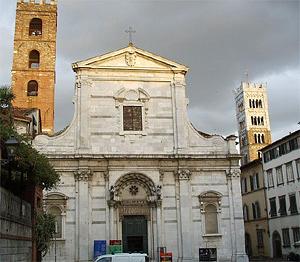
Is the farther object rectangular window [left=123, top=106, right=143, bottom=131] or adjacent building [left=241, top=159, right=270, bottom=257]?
adjacent building [left=241, top=159, right=270, bottom=257]

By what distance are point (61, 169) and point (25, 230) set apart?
39.8ft

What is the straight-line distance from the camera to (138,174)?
29.7 metres

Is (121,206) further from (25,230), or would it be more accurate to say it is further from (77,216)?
(25,230)

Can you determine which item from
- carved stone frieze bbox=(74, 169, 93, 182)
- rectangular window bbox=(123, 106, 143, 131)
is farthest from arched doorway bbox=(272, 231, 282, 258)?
carved stone frieze bbox=(74, 169, 93, 182)

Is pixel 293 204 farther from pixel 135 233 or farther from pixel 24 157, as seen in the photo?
pixel 24 157

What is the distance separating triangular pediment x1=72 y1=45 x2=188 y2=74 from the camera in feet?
104

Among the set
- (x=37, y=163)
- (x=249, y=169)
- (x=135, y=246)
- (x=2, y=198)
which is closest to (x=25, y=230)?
(x=37, y=163)

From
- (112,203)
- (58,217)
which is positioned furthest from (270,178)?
(58,217)

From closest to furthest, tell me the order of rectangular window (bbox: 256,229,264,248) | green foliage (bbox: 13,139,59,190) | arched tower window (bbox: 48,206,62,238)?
green foliage (bbox: 13,139,59,190) → arched tower window (bbox: 48,206,62,238) → rectangular window (bbox: 256,229,264,248)

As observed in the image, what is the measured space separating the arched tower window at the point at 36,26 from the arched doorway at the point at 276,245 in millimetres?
30742

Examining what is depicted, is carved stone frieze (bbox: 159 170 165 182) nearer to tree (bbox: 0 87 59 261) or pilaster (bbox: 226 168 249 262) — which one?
pilaster (bbox: 226 168 249 262)

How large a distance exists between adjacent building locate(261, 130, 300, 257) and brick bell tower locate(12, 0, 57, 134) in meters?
21.4

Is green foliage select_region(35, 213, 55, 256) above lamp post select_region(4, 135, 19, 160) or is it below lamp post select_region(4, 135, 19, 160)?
below

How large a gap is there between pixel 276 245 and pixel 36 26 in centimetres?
3235
